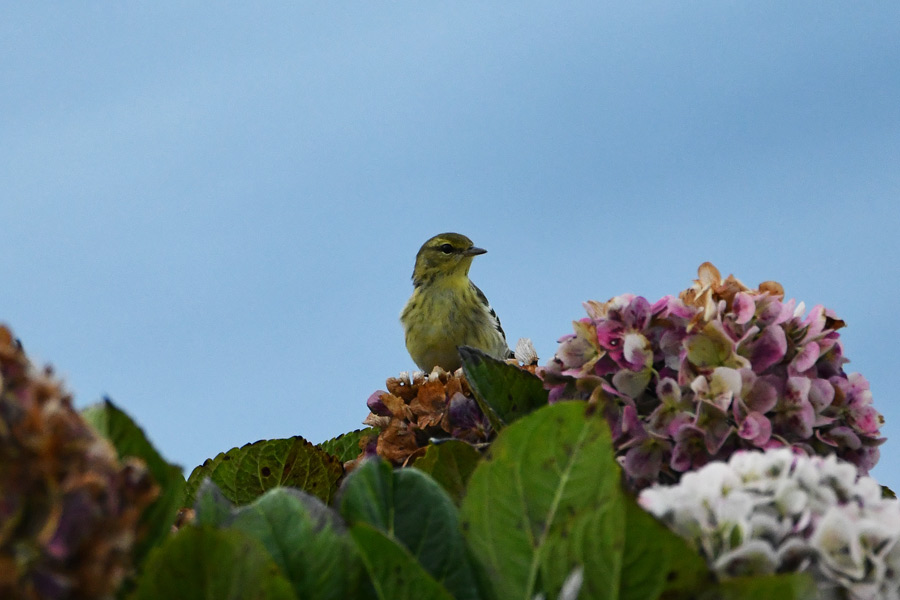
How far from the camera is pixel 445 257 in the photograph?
7.21 metres

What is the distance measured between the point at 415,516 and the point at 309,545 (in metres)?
0.25

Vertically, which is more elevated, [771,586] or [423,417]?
[423,417]

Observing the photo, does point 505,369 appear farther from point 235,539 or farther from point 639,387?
point 235,539

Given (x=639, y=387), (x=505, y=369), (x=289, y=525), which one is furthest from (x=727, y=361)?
(x=289, y=525)

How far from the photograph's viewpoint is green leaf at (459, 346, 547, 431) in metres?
3.02

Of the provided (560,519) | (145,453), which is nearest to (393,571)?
(560,519)

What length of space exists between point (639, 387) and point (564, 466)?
42.3 inches

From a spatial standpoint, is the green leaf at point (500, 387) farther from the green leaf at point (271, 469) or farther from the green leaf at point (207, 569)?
the green leaf at point (207, 569)

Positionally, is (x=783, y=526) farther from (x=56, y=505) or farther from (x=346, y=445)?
(x=346, y=445)

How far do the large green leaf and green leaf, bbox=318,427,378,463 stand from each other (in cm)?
274

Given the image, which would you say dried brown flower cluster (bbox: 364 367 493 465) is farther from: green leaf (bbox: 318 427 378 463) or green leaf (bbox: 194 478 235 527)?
green leaf (bbox: 194 478 235 527)

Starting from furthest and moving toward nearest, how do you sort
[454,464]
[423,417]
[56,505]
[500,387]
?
[423,417]
[500,387]
[454,464]
[56,505]

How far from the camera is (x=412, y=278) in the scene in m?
7.42

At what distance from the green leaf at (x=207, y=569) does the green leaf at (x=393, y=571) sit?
0.21 meters
